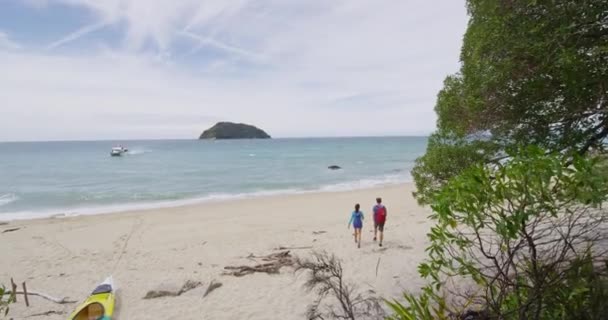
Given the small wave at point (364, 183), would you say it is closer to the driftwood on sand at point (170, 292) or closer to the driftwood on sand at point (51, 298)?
the driftwood on sand at point (170, 292)

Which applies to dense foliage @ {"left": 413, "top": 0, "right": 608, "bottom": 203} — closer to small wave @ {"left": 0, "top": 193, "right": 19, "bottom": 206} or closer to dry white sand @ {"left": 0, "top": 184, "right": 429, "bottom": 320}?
dry white sand @ {"left": 0, "top": 184, "right": 429, "bottom": 320}

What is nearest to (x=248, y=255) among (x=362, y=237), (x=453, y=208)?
(x=362, y=237)

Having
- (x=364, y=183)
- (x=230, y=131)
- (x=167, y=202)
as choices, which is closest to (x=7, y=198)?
(x=167, y=202)

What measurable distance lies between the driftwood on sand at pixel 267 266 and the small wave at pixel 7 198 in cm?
2221

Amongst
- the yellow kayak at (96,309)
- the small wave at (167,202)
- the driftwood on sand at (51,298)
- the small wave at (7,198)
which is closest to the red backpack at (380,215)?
the yellow kayak at (96,309)

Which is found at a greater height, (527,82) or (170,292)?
(527,82)

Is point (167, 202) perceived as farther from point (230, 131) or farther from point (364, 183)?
point (230, 131)

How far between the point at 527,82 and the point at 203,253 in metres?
9.88

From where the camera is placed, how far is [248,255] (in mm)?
10484

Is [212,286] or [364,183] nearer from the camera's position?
[212,286]

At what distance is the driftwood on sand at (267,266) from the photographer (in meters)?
8.91

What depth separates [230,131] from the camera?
578 ft

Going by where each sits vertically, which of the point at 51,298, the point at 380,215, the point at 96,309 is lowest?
the point at 51,298

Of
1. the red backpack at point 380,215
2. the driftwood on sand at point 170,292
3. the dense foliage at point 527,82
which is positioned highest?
the dense foliage at point 527,82
